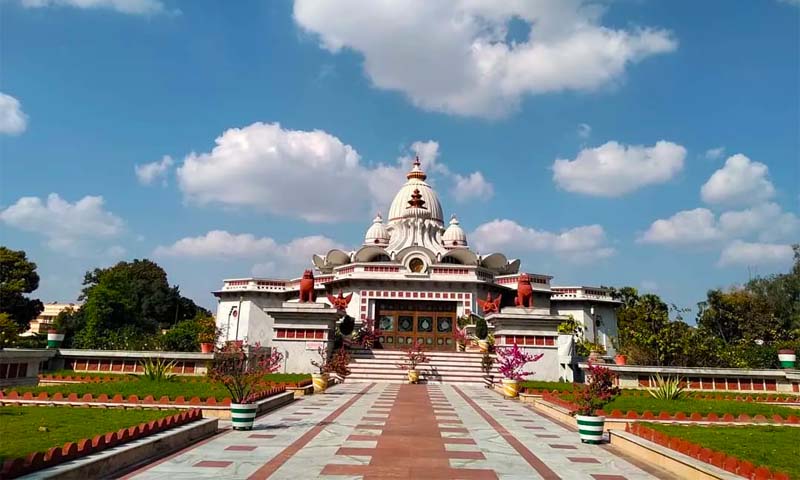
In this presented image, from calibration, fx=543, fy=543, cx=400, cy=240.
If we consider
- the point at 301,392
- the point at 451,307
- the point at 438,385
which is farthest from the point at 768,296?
the point at 301,392

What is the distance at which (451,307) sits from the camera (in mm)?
33531

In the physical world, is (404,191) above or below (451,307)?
above

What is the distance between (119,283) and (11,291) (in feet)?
29.4

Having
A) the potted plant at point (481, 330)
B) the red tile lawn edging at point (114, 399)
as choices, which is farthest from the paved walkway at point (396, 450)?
the potted plant at point (481, 330)

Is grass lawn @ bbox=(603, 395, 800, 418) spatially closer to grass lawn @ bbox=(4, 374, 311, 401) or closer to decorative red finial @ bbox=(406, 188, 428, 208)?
grass lawn @ bbox=(4, 374, 311, 401)

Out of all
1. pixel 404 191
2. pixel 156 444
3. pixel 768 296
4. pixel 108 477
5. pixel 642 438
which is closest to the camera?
pixel 108 477

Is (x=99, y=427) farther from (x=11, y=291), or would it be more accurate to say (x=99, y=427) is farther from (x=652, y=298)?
(x=11, y=291)

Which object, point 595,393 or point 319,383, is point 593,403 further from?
point 319,383

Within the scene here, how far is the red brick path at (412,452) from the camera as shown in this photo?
655 centimetres

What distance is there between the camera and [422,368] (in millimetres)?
23719

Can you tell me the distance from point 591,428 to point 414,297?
24.4 meters

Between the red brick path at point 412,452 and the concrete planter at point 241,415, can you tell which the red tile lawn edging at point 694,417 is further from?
the concrete planter at point 241,415

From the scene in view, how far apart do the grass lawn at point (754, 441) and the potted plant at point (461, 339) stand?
19.3m

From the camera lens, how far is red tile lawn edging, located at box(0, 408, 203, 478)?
5.07 metres
